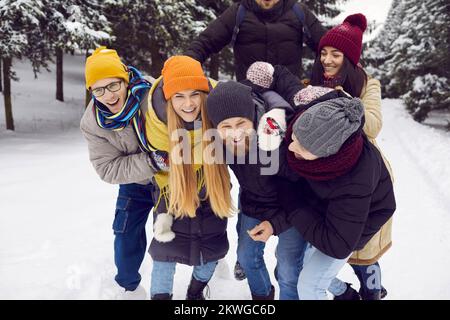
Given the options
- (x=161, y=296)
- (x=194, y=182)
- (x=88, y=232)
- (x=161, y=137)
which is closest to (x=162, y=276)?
(x=161, y=296)

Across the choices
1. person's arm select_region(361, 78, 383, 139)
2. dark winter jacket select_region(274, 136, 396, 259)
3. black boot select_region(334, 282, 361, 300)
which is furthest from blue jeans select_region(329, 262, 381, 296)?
person's arm select_region(361, 78, 383, 139)

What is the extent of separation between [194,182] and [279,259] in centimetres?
84

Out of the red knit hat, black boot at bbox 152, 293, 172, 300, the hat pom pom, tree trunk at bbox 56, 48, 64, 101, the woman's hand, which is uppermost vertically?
the hat pom pom

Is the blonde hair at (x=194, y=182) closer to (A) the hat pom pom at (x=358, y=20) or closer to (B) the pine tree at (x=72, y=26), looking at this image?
(A) the hat pom pom at (x=358, y=20)

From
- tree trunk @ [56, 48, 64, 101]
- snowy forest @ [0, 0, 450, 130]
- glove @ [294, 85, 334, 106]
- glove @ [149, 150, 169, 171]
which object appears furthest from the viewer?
tree trunk @ [56, 48, 64, 101]

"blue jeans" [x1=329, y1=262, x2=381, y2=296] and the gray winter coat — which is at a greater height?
the gray winter coat

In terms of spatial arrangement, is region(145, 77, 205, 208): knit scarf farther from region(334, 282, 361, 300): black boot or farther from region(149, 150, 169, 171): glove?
region(334, 282, 361, 300): black boot

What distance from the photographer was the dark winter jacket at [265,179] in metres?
2.27

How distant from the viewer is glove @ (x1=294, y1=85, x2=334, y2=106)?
212cm

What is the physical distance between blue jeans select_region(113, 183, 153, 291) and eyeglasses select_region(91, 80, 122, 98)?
84cm

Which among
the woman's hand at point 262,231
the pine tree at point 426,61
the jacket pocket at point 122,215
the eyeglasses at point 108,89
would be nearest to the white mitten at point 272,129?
Result: the woman's hand at point 262,231

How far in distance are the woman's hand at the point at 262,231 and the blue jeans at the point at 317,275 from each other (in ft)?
1.08

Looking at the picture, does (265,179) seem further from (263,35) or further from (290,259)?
(263,35)
